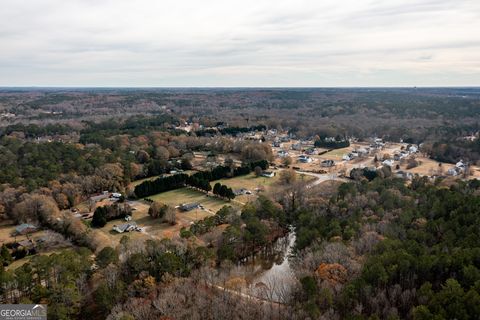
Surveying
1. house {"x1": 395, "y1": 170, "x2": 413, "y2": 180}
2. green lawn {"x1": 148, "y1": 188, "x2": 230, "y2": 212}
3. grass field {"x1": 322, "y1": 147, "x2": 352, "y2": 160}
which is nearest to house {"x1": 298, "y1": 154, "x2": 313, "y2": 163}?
grass field {"x1": 322, "y1": 147, "x2": 352, "y2": 160}

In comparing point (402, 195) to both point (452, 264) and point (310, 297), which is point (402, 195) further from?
point (310, 297)

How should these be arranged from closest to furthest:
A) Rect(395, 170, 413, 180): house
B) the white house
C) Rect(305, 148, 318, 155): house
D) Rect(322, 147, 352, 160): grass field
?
Rect(395, 170, 413, 180): house
the white house
Rect(322, 147, 352, 160): grass field
Rect(305, 148, 318, 155): house

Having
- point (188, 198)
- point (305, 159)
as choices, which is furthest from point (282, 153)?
point (188, 198)

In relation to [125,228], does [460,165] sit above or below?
above

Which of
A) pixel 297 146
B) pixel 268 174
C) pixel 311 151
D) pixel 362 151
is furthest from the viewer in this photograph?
pixel 297 146

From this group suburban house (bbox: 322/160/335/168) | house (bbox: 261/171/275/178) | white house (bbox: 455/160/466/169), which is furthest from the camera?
suburban house (bbox: 322/160/335/168)

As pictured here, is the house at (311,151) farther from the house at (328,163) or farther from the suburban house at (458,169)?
the suburban house at (458,169)

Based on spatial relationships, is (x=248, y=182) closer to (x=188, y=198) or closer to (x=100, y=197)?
(x=188, y=198)

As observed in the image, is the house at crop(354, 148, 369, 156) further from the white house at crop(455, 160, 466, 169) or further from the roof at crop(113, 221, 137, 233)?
the roof at crop(113, 221, 137, 233)
